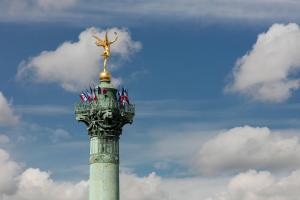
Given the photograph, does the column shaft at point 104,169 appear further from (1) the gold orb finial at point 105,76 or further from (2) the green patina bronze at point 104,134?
(1) the gold orb finial at point 105,76

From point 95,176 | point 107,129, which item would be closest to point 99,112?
point 107,129

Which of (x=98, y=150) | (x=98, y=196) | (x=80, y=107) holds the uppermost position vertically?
(x=80, y=107)

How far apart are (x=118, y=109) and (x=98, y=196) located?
1185cm

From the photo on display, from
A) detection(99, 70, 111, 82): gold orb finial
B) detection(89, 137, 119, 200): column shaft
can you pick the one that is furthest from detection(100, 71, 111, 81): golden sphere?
detection(89, 137, 119, 200): column shaft

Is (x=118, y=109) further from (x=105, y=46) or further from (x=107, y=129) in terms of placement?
(x=105, y=46)

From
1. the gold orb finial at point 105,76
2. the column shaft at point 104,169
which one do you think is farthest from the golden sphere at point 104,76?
the column shaft at point 104,169

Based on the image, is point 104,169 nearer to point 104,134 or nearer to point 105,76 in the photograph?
point 104,134

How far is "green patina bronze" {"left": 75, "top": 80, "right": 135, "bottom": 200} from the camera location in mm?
90312

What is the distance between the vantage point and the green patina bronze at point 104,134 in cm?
9031

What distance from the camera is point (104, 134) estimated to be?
92.4 metres

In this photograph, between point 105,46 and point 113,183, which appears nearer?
point 113,183

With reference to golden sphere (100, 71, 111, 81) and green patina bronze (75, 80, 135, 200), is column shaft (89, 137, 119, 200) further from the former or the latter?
golden sphere (100, 71, 111, 81)

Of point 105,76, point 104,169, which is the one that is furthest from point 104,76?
point 104,169

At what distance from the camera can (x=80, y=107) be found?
94875mm
